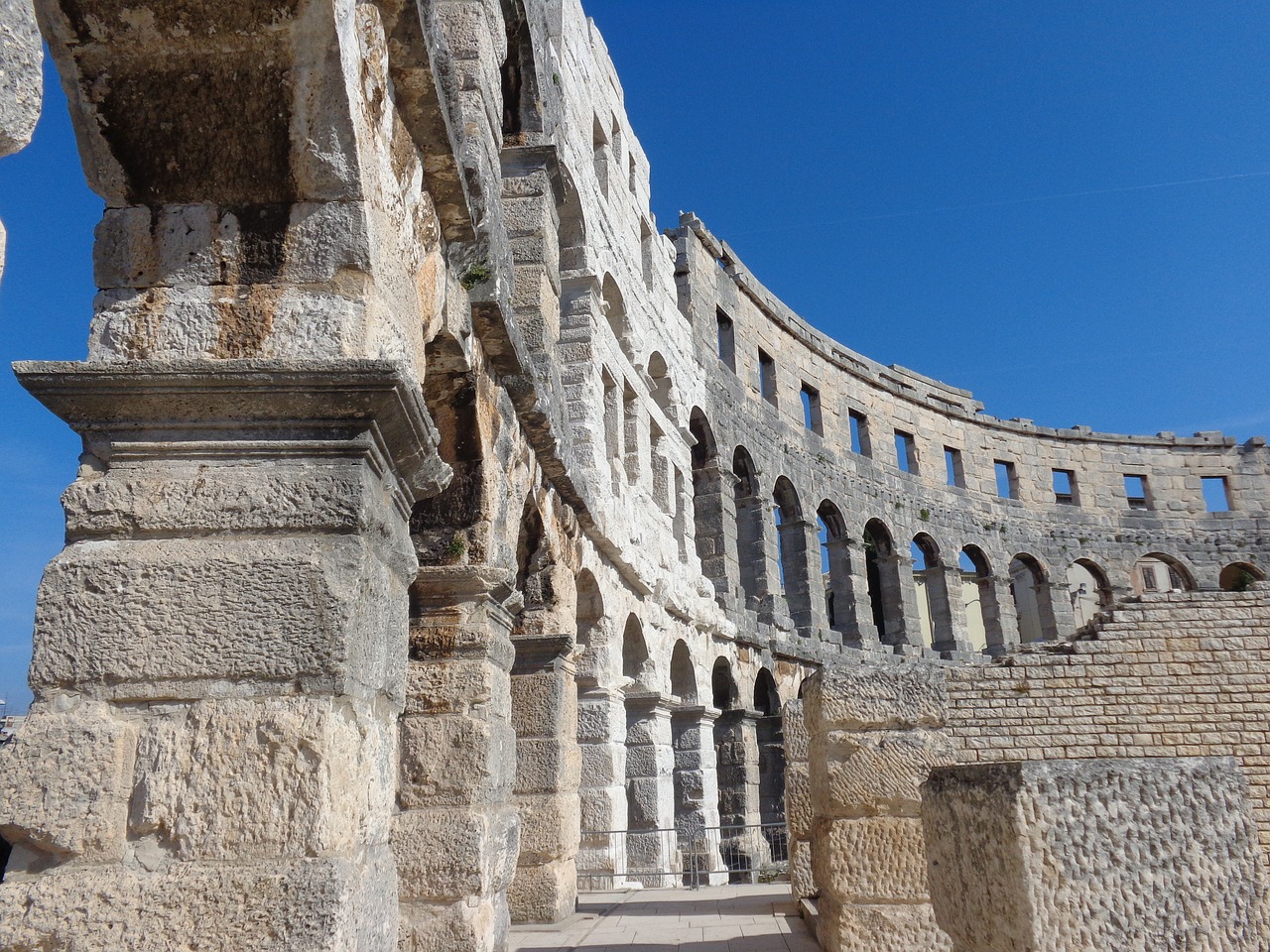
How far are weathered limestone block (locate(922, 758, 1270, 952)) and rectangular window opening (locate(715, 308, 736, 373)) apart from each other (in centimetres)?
1563

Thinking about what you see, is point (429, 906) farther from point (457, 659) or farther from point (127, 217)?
point (127, 217)

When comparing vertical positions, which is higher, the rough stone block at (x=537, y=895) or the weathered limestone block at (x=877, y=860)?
the weathered limestone block at (x=877, y=860)

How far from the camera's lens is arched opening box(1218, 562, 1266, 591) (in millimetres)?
25278

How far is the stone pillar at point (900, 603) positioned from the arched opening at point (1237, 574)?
10.1 m

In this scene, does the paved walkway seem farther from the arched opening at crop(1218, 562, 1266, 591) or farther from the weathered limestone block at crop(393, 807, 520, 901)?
the arched opening at crop(1218, 562, 1266, 591)

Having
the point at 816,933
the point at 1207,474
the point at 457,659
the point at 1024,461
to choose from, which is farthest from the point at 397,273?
the point at 1207,474

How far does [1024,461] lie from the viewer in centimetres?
2534

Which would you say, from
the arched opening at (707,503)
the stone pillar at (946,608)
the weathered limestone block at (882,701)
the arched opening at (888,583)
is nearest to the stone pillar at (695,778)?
the arched opening at (707,503)

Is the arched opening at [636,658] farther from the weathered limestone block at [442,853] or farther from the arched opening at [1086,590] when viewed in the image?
the arched opening at [1086,590]

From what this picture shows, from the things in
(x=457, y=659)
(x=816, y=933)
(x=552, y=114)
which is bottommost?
(x=816, y=933)

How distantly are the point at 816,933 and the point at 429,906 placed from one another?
2866mm

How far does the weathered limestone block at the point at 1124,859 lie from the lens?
8.21 feet

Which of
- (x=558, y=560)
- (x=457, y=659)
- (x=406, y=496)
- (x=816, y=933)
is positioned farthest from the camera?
(x=558, y=560)

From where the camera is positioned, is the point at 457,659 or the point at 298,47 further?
the point at 457,659
